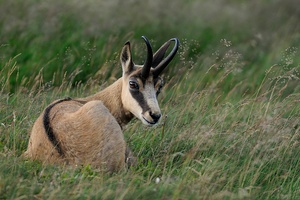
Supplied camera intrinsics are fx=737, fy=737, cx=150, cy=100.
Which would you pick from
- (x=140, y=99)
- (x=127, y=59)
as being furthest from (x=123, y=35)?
(x=140, y=99)

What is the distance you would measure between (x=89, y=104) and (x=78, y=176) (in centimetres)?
118

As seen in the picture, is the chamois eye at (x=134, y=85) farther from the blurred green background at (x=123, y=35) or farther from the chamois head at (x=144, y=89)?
the blurred green background at (x=123, y=35)

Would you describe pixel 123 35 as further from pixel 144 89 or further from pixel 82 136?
pixel 82 136

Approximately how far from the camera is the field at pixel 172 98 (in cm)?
731

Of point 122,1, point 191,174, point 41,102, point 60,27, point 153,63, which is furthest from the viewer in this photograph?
point 122,1

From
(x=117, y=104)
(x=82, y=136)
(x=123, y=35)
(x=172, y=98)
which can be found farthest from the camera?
(x=123, y=35)

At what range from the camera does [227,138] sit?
9273 mm

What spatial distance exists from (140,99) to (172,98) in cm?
233

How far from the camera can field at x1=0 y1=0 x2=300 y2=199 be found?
7.31m

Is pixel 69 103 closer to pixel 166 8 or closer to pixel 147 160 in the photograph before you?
pixel 147 160

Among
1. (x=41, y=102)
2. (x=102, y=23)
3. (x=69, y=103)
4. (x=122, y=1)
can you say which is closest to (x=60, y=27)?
(x=102, y=23)

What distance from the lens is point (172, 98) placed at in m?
11.4

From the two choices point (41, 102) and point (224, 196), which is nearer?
point (224, 196)

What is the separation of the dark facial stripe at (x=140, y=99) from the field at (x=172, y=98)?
47 cm
